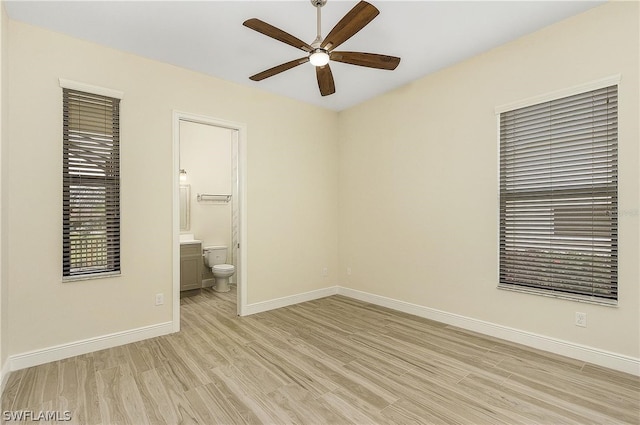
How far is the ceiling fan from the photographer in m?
2.01

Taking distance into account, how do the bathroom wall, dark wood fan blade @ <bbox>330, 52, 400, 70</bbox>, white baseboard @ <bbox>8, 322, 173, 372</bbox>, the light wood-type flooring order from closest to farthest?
the light wood-type flooring, dark wood fan blade @ <bbox>330, 52, 400, 70</bbox>, white baseboard @ <bbox>8, 322, 173, 372</bbox>, the bathroom wall

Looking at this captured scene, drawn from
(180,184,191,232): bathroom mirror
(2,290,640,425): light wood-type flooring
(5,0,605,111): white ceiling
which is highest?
(5,0,605,111): white ceiling

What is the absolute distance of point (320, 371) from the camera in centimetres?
261

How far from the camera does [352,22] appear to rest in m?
2.06

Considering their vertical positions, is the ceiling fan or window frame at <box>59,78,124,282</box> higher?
the ceiling fan

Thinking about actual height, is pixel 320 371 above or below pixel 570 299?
below

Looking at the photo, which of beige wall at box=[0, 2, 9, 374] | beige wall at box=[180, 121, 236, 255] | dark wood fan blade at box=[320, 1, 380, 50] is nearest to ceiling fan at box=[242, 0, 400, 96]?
dark wood fan blade at box=[320, 1, 380, 50]

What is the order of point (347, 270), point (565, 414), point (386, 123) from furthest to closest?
1. point (347, 270)
2. point (386, 123)
3. point (565, 414)

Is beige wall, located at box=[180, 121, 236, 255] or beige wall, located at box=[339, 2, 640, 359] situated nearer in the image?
beige wall, located at box=[339, 2, 640, 359]

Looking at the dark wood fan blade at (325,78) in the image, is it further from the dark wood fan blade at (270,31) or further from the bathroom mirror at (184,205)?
the bathroom mirror at (184,205)

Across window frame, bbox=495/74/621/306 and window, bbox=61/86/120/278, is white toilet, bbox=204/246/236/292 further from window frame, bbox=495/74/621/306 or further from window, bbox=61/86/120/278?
window frame, bbox=495/74/621/306

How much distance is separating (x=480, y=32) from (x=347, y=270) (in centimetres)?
344

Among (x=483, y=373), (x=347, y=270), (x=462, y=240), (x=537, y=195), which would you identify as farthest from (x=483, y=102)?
(x=347, y=270)

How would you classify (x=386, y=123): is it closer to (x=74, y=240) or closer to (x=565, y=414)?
(x=565, y=414)
